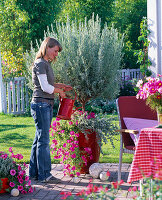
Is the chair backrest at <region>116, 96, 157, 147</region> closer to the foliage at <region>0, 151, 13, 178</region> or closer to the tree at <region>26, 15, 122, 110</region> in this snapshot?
the tree at <region>26, 15, 122, 110</region>

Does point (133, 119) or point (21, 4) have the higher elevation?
point (21, 4)

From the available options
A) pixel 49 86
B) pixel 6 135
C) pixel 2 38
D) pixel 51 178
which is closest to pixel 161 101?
pixel 49 86

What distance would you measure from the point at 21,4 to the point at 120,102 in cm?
815

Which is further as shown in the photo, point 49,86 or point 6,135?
point 6,135

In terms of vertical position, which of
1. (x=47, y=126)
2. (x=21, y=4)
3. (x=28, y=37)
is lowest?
(x=47, y=126)

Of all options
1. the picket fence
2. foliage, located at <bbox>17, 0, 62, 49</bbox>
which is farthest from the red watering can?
foliage, located at <bbox>17, 0, 62, 49</bbox>

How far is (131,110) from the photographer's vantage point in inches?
173

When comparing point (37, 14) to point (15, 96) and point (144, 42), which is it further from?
point (144, 42)

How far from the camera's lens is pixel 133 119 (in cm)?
427

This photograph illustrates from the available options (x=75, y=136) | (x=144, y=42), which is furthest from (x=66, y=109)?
(x=144, y=42)

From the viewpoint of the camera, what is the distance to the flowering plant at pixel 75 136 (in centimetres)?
435

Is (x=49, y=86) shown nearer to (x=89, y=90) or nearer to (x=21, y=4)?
(x=89, y=90)

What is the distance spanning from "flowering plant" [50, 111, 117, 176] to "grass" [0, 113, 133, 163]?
253mm

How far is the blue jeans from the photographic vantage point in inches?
157
